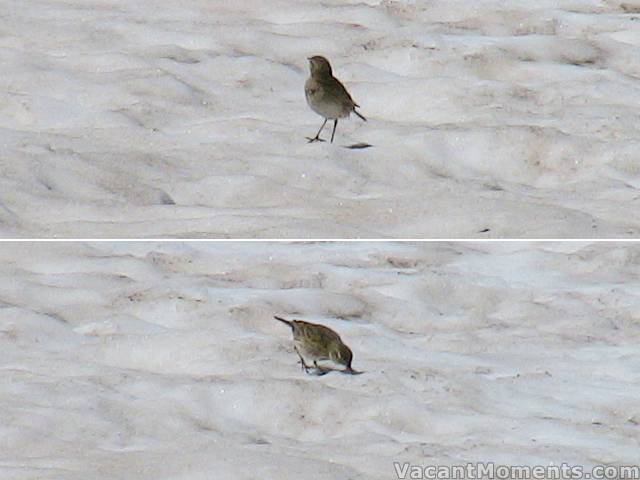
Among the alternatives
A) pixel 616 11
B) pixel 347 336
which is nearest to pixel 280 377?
pixel 347 336

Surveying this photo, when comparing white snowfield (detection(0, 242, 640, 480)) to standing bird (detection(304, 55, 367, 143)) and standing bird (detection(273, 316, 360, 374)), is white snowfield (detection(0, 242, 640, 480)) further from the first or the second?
standing bird (detection(304, 55, 367, 143))

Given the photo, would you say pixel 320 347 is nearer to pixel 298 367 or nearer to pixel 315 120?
pixel 298 367

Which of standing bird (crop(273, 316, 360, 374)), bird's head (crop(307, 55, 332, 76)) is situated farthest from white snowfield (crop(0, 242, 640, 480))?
bird's head (crop(307, 55, 332, 76))

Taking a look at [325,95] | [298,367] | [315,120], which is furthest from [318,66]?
[298,367]

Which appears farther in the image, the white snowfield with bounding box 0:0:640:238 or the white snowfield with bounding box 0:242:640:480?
the white snowfield with bounding box 0:0:640:238

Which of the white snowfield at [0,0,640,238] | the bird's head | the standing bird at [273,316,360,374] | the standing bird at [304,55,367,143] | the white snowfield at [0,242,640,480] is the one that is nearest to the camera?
the white snowfield at [0,242,640,480]

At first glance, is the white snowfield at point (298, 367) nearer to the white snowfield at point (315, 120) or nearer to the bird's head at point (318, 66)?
the white snowfield at point (315, 120)

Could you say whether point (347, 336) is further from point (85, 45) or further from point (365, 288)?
point (85, 45)
